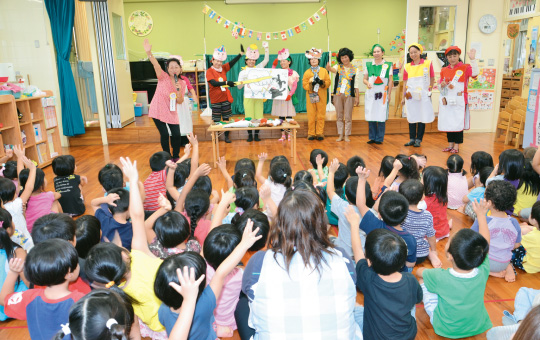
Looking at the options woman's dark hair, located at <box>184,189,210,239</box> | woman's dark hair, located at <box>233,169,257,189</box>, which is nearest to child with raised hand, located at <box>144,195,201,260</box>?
woman's dark hair, located at <box>184,189,210,239</box>

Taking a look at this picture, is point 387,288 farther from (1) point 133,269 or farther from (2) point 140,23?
(2) point 140,23

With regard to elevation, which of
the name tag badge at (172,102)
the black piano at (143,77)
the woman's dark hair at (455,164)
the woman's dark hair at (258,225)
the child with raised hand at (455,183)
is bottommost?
the child with raised hand at (455,183)

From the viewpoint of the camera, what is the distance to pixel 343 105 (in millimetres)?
7059

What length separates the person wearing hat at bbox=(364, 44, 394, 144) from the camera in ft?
21.3

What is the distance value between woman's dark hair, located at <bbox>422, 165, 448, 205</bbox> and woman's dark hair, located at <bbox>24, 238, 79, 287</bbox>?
2370 mm

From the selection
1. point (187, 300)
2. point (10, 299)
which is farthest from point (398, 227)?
point (10, 299)

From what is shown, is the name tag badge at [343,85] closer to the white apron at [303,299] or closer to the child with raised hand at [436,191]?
the child with raised hand at [436,191]

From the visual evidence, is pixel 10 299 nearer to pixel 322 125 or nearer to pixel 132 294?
pixel 132 294

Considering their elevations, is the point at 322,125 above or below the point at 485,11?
below

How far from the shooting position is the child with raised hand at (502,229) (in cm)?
252

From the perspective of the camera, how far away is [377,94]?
6660mm

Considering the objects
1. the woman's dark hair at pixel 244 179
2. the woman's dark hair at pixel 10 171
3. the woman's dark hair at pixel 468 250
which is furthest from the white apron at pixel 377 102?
the woman's dark hair at pixel 10 171

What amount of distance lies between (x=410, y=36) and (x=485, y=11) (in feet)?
4.63

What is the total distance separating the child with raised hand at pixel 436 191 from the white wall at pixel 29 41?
6.24 m
